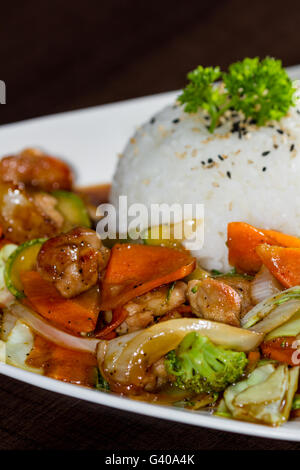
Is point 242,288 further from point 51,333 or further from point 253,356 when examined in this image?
point 51,333

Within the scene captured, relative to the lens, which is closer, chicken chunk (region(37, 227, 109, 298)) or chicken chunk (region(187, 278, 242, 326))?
chicken chunk (region(187, 278, 242, 326))

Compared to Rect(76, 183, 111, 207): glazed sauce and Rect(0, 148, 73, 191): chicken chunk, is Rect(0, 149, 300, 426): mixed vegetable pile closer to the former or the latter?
Rect(0, 148, 73, 191): chicken chunk

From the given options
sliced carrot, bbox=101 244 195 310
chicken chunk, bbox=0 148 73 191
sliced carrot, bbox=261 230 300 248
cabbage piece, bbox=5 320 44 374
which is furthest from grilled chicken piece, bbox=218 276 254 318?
chicken chunk, bbox=0 148 73 191

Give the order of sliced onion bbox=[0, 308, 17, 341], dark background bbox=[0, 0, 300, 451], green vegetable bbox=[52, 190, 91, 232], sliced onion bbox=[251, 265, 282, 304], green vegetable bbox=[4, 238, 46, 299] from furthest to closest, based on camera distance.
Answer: dark background bbox=[0, 0, 300, 451], green vegetable bbox=[52, 190, 91, 232], green vegetable bbox=[4, 238, 46, 299], sliced onion bbox=[0, 308, 17, 341], sliced onion bbox=[251, 265, 282, 304]

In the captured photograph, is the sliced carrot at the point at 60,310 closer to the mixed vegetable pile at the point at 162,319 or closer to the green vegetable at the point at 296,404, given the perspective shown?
the mixed vegetable pile at the point at 162,319

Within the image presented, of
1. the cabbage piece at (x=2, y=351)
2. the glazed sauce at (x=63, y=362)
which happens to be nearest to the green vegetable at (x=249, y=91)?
the glazed sauce at (x=63, y=362)

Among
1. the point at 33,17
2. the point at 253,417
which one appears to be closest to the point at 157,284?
the point at 253,417

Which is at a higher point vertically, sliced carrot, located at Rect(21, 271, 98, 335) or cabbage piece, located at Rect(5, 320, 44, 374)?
sliced carrot, located at Rect(21, 271, 98, 335)

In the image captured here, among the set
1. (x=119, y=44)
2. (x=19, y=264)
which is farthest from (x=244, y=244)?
(x=119, y=44)
